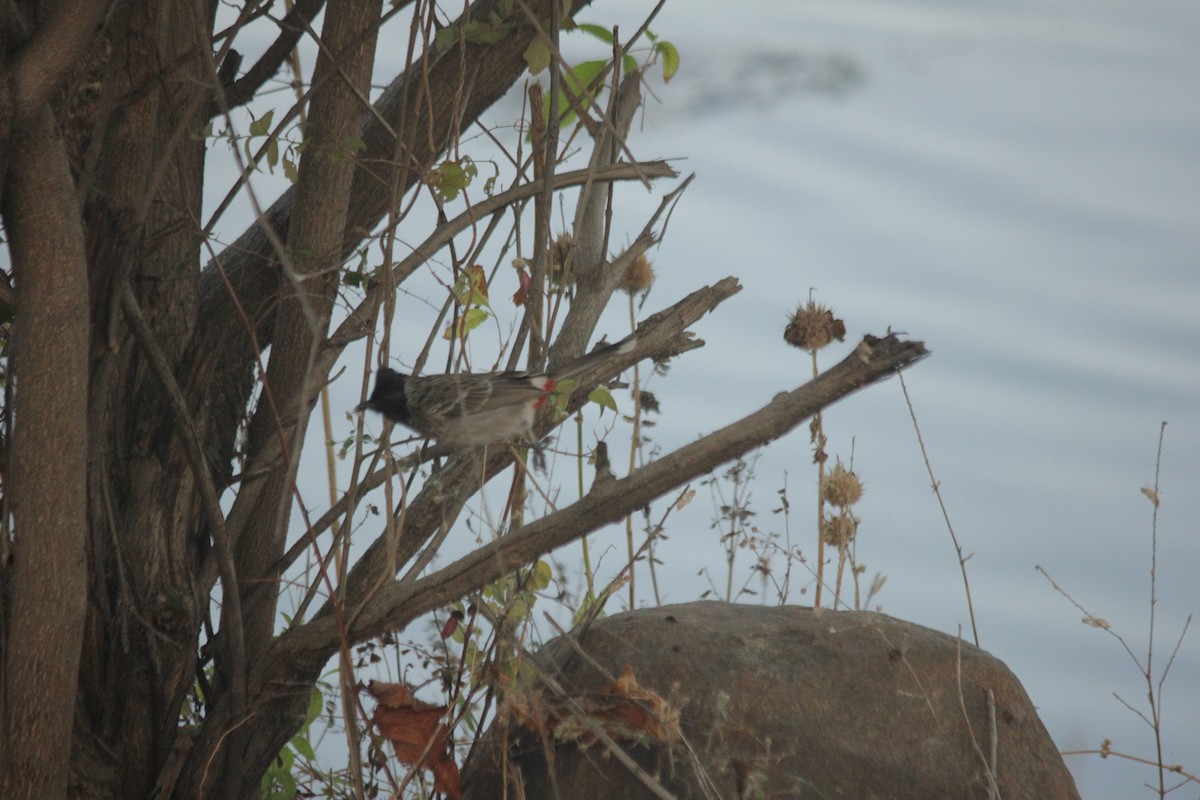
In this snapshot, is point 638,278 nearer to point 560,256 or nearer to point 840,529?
point 560,256

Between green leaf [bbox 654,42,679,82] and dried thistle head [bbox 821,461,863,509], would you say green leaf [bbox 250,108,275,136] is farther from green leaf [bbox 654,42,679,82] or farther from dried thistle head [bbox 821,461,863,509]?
dried thistle head [bbox 821,461,863,509]

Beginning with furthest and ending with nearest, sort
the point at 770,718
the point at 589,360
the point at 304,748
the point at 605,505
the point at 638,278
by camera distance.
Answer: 1. the point at 638,278
2. the point at 304,748
3. the point at 589,360
4. the point at 770,718
5. the point at 605,505

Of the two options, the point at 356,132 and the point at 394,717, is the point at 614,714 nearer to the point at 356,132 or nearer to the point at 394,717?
the point at 394,717

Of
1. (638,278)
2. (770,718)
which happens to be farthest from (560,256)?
(770,718)

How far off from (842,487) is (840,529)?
120 millimetres

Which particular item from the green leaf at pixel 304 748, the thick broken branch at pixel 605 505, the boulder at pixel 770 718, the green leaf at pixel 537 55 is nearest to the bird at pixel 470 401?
the thick broken branch at pixel 605 505

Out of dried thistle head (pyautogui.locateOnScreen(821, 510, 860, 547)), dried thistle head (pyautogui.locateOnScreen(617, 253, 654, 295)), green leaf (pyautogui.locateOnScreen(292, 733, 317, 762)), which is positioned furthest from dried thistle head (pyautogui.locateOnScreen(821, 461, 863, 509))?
green leaf (pyautogui.locateOnScreen(292, 733, 317, 762))

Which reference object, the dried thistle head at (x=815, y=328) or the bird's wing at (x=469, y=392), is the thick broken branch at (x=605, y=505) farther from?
the dried thistle head at (x=815, y=328)

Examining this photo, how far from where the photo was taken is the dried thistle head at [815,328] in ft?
10.8

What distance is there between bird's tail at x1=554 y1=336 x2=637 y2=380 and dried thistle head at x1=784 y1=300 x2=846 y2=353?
685 mm

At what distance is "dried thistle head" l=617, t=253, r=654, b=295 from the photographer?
3.52 m

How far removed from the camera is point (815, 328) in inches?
130

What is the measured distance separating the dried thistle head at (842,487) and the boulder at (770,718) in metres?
0.47

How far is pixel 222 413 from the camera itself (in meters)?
2.95
